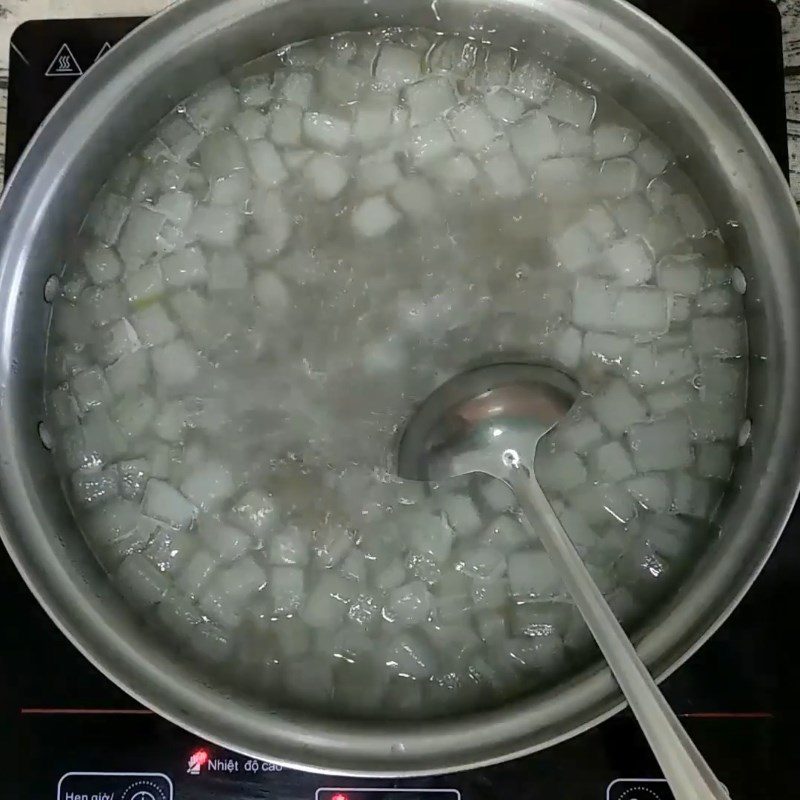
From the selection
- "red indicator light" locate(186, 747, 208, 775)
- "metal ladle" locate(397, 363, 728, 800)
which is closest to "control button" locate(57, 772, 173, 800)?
Answer: "red indicator light" locate(186, 747, 208, 775)

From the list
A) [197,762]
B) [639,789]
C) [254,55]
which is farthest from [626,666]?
[254,55]

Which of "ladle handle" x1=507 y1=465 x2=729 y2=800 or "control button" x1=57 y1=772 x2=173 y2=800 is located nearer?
"ladle handle" x1=507 y1=465 x2=729 y2=800

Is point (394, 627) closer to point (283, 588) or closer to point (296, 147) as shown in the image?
point (283, 588)

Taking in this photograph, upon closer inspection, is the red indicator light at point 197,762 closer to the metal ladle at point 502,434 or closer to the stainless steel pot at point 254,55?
the stainless steel pot at point 254,55

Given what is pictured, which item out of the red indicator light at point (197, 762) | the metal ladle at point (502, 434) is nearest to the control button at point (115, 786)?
the red indicator light at point (197, 762)

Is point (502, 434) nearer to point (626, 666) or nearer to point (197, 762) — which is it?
point (626, 666)

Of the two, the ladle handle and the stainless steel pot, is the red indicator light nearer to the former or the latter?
the stainless steel pot
